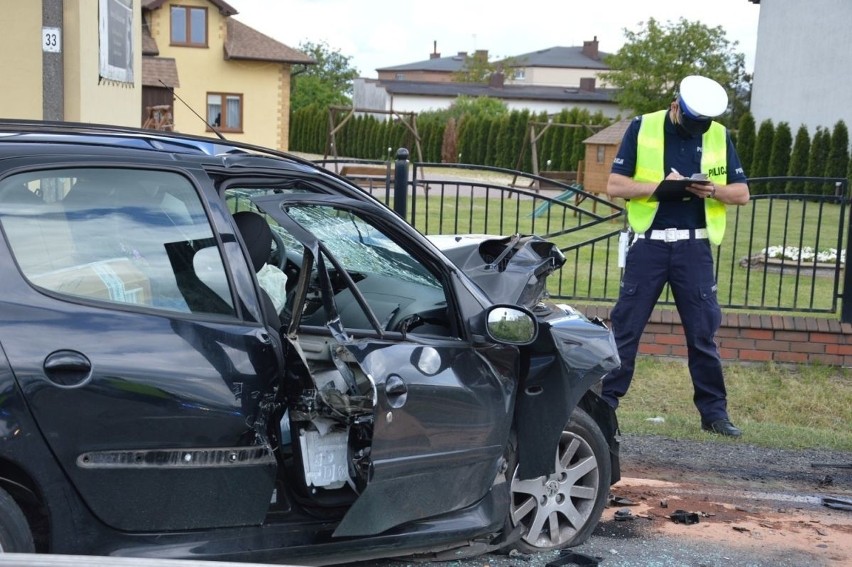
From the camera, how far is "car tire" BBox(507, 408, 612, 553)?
4.41 metres

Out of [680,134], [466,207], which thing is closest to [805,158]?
[466,207]

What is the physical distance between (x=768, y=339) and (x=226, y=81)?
34.5 m

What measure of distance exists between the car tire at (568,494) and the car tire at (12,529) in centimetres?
192

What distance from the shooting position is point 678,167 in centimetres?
641

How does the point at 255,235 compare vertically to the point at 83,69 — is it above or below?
below

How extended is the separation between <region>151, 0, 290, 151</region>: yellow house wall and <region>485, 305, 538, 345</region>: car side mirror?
36.2 meters

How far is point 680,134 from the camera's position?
640 centimetres

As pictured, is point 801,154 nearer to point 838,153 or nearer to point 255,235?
point 838,153

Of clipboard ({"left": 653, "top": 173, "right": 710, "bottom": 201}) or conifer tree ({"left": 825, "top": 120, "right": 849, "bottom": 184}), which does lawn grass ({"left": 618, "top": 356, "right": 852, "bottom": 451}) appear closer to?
clipboard ({"left": 653, "top": 173, "right": 710, "bottom": 201})

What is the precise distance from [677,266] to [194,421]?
380cm

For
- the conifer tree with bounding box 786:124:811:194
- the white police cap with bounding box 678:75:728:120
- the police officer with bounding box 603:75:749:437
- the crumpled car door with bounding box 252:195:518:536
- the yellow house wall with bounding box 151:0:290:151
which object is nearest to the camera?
the crumpled car door with bounding box 252:195:518:536

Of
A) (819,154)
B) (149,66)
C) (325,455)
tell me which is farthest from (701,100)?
(149,66)

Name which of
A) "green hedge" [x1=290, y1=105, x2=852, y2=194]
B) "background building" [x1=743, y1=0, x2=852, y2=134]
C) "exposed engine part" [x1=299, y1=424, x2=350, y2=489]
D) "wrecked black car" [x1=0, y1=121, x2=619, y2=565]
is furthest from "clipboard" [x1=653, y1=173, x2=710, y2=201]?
"background building" [x1=743, y1=0, x2=852, y2=134]

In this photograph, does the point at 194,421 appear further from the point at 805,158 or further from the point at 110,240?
the point at 805,158
